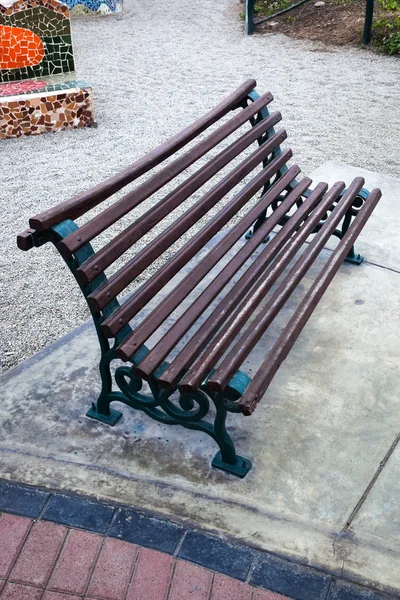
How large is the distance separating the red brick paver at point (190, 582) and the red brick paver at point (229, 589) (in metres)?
0.02

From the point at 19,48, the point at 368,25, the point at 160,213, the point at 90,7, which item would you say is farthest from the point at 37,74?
the point at 90,7

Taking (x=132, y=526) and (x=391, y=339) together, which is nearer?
(x=132, y=526)

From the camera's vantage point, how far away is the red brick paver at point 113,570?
210 cm

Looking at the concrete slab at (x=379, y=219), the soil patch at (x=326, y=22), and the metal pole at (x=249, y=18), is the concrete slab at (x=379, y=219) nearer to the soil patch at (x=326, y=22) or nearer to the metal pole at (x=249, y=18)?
the soil patch at (x=326, y=22)

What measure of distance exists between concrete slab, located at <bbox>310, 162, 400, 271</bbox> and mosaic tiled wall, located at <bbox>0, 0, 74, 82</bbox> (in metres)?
2.86

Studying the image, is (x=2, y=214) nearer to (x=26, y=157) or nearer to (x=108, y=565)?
(x=26, y=157)

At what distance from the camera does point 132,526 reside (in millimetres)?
2299

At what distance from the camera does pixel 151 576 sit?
214 cm

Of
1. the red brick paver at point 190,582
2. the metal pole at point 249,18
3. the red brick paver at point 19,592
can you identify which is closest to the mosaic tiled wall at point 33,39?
the metal pole at point 249,18

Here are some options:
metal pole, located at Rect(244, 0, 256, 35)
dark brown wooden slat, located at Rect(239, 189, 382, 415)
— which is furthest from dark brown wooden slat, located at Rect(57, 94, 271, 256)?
metal pole, located at Rect(244, 0, 256, 35)

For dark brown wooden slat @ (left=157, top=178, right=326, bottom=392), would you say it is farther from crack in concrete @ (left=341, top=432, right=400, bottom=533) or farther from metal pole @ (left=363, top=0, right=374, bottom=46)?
metal pole @ (left=363, top=0, right=374, bottom=46)

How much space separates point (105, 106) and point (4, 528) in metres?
5.13

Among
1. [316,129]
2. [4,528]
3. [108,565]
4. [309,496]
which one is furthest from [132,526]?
[316,129]

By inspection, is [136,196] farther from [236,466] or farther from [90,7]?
[90,7]
